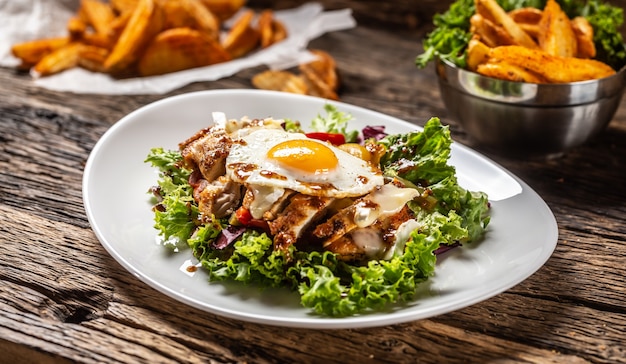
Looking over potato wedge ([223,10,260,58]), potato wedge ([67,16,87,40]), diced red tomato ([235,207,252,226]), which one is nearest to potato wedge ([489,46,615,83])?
diced red tomato ([235,207,252,226])

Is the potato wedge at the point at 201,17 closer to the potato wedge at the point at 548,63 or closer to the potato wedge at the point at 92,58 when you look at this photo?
the potato wedge at the point at 92,58

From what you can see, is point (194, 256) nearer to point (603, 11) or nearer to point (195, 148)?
point (195, 148)

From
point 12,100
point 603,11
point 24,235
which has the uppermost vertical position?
point 603,11

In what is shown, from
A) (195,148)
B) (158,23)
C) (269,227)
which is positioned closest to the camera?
(269,227)

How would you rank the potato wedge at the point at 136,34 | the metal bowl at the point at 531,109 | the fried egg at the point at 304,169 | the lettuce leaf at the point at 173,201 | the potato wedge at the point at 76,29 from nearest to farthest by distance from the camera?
1. the fried egg at the point at 304,169
2. the lettuce leaf at the point at 173,201
3. the metal bowl at the point at 531,109
4. the potato wedge at the point at 136,34
5. the potato wedge at the point at 76,29

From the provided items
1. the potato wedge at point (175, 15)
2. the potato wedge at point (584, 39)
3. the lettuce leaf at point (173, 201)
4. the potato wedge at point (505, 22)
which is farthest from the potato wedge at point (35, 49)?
the potato wedge at point (584, 39)

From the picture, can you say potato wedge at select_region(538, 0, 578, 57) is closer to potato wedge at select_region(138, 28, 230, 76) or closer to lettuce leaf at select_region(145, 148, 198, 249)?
lettuce leaf at select_region(145, 148, 198, 249)

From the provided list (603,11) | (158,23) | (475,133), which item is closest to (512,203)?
(475,133)
